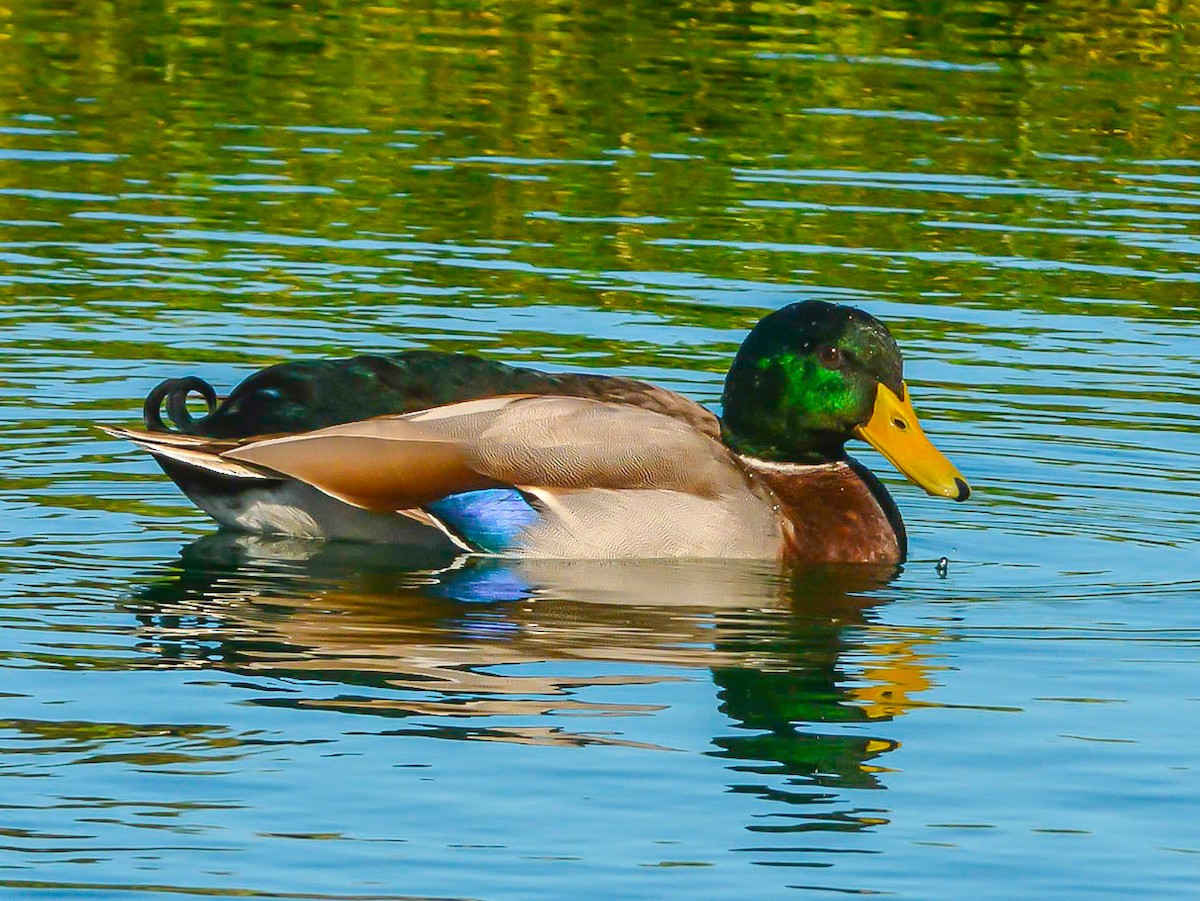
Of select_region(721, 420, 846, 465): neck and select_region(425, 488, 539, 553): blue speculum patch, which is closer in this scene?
select_region(425, 488, 539, 553): blue speculum patch

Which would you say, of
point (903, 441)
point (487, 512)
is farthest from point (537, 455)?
point (903, 441)

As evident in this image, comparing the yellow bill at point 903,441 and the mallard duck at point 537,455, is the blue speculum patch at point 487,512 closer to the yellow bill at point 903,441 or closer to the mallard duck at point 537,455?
the mallard duck at point 537,455

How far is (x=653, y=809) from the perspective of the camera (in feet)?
24.1

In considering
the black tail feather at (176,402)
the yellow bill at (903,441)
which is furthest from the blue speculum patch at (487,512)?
the yellow bill at (903,441)

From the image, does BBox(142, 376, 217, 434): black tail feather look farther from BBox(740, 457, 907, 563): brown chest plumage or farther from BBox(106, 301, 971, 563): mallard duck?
BBox(740, 457, 907, 563): brown chest plumage

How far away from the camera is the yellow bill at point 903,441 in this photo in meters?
10.8

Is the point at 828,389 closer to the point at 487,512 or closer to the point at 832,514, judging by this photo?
the point at 832,514

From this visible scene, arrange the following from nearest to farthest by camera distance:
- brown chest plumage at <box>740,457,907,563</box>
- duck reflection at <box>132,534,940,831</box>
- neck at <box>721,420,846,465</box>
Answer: duck reflection at <box>132,534,940,831</box> < brown chest plumage at <box>740,457,907,563</box> < neck at <box>721,420,846,465</box>

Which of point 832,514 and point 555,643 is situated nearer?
point 555,643

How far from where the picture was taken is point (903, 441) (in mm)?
10867

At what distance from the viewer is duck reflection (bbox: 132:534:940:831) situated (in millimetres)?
8047

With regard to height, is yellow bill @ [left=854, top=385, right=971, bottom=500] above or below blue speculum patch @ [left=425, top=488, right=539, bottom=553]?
above

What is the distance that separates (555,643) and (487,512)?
1342 mm

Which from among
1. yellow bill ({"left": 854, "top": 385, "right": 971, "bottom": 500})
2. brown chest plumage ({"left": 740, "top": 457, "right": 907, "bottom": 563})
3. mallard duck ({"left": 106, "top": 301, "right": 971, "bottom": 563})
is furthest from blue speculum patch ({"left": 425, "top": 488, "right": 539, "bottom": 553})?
yellow bill ({"left": 854, "top": 385, "right": 971, "bottom": 500})
